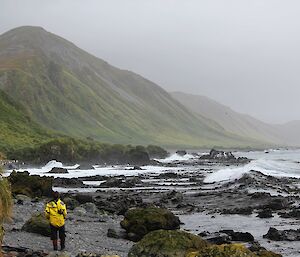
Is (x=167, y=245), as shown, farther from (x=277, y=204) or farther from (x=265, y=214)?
(x=277, y=204)

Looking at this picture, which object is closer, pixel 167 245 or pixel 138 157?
pixel 167 245

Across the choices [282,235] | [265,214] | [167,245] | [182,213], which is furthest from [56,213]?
[265,214]

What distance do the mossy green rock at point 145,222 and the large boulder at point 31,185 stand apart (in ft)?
55.7

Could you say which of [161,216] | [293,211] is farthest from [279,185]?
[161,216]

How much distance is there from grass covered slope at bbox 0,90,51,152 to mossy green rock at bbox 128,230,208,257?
316 feet

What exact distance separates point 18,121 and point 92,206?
123787mm

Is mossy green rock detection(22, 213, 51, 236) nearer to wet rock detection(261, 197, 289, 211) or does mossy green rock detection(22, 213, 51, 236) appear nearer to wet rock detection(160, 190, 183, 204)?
wet rock detection(261, 197, 289, 211)

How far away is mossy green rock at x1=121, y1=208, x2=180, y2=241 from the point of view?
25.8 meters

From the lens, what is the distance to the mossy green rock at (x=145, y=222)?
84.7 feet

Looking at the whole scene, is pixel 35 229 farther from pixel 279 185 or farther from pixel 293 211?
pixel 279 185

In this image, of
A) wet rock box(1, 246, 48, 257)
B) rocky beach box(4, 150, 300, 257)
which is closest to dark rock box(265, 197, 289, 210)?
rocky beach box(4, 150, 300, 257)

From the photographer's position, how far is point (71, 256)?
60.2 feet

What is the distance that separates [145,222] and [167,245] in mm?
8146

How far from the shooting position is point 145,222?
26.3 meters
